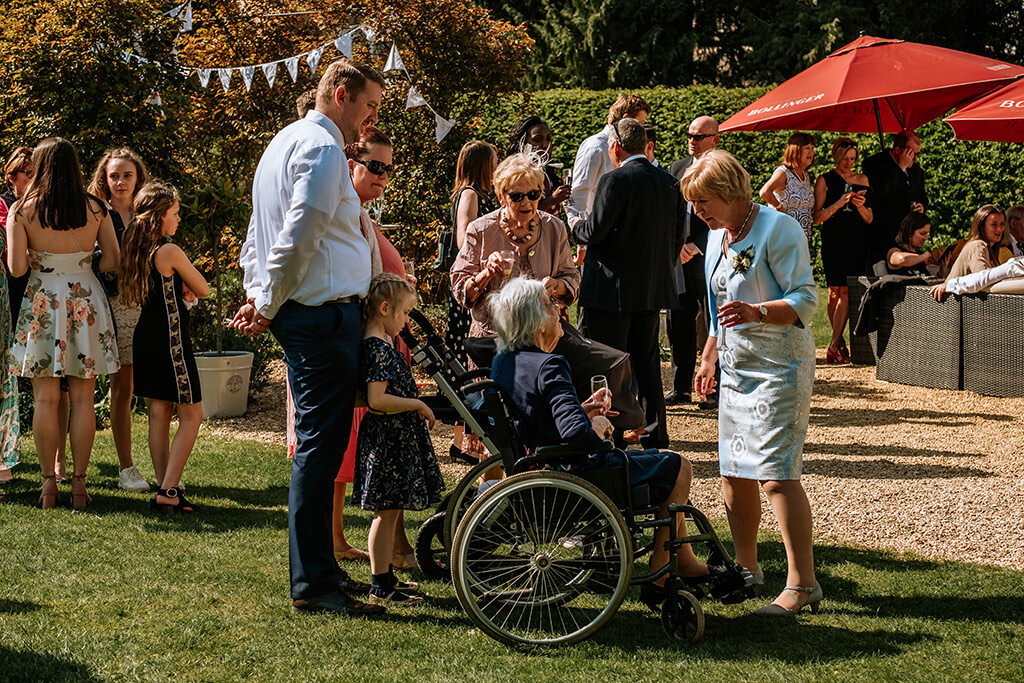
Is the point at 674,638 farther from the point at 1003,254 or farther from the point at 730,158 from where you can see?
the point at 1003,254

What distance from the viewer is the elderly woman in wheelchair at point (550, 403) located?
4055 mm

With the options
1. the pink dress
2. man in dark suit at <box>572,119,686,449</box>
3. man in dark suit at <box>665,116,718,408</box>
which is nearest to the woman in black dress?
man in dark suit at <box>665,116,718,408</box>

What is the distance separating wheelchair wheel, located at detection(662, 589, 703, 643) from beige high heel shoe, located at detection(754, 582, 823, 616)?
1.25 ft

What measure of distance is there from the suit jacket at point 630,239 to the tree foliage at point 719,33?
17.5 m

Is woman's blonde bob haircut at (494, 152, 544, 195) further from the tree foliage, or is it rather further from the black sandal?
the tree foliage

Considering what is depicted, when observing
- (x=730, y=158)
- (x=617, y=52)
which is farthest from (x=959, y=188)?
(x=730, y=158)

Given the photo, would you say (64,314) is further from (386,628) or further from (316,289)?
(386,628)

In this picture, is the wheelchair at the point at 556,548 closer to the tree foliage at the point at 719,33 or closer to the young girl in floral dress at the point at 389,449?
the young girl in floral dress at the point at 389,449

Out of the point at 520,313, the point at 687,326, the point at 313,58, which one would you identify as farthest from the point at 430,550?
the point at 313,58

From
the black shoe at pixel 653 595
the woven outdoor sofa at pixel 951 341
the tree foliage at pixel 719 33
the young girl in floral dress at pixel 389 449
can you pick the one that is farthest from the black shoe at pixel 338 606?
the tree foliage at pixel 719 33

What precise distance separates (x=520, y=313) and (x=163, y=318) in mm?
2607

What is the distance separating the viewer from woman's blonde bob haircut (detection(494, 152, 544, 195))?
540 cm

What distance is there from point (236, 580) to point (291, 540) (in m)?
0.68

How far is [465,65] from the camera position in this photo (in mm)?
11039
